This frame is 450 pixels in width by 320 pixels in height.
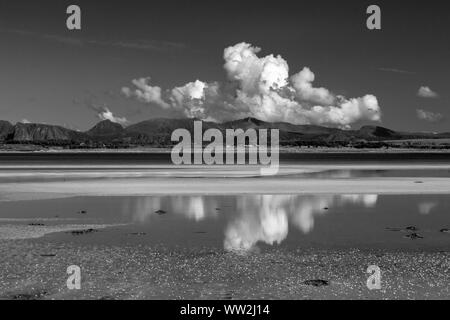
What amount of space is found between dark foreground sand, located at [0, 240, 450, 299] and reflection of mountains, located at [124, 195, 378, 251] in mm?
2271

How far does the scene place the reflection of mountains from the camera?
19.0 meters

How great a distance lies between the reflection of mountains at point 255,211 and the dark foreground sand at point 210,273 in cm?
227

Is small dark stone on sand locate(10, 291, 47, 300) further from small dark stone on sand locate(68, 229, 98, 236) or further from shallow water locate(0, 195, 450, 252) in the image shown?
small dark stone on sand locate(68, 229, 98, 236)

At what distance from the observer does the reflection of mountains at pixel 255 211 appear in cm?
1905

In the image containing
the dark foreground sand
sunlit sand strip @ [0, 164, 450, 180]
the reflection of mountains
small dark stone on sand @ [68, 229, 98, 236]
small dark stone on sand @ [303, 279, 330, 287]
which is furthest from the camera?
sunlit sand strip @ [0, 164, 450, 180]

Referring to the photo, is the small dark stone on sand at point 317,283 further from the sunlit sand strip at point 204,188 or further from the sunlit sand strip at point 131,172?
the sunlit sand strip at point 131,172

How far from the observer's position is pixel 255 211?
25203 mm

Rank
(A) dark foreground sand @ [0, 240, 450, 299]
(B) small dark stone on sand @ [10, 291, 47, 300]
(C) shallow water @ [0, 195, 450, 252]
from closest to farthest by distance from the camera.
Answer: (B) small dark stone on sand @ [10, 291, 47, 300], (A) dark foreground sand @ [0, 240, 450, 299], (C) shallow water @ [0, 195, 450, 252]

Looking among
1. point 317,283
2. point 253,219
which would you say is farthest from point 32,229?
point 317,283

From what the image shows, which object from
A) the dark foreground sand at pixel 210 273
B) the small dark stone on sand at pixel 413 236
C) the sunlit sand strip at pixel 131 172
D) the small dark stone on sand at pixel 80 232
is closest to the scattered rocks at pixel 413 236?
the small dark stone on sand at pixel 413 236

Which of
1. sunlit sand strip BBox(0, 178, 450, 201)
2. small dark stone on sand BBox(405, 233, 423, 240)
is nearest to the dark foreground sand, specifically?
small dark stone on sand BBox(405, 233, 423, 240)

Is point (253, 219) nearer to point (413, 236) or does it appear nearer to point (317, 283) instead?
point (413, 236)

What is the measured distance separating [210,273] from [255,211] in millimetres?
11658
